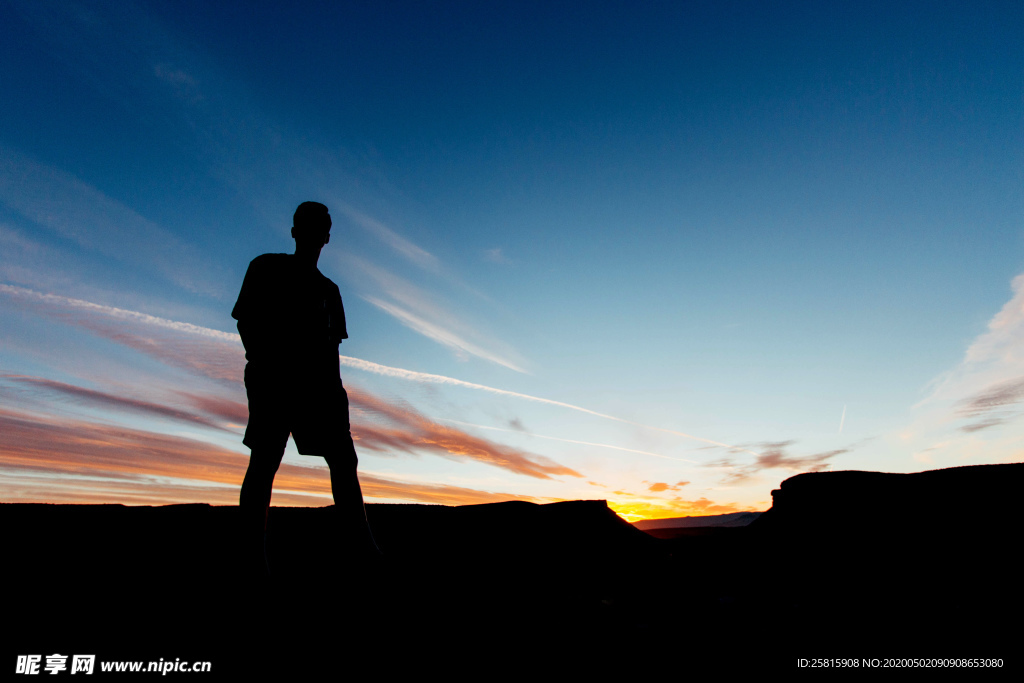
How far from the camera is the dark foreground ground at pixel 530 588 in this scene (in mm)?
1871

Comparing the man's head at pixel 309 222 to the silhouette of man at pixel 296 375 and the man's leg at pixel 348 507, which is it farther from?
the man's leg at pixel 348 507

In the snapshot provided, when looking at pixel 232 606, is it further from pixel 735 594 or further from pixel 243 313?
pixel 735 594

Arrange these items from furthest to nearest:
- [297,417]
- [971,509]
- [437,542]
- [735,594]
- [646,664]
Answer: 1. [971,509]
2. [437,542]
3. [735,594]
4. [297,417]
5. [646,664]

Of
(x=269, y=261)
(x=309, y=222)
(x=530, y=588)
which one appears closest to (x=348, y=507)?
(x=530, y=588)

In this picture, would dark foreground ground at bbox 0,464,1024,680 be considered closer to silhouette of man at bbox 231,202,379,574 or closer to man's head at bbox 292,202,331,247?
silhouette of man at bbox 231,202,379,574

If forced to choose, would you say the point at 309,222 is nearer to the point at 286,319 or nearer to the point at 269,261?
the point at 269,261

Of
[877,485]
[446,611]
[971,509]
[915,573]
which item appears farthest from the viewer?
[877,485]

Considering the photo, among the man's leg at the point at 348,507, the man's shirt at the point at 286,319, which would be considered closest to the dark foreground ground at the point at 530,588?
the man's leg at the point at 348,507

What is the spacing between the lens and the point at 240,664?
1683 millimetres

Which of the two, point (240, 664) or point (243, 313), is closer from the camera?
point (240, 664)

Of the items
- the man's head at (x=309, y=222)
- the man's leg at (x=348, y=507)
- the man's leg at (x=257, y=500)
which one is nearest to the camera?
A: the man's leg at (x=257, y=500)

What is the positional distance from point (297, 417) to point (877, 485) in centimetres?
584

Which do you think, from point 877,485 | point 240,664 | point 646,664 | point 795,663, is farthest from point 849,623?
point 877,485

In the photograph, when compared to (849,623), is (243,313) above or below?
above
